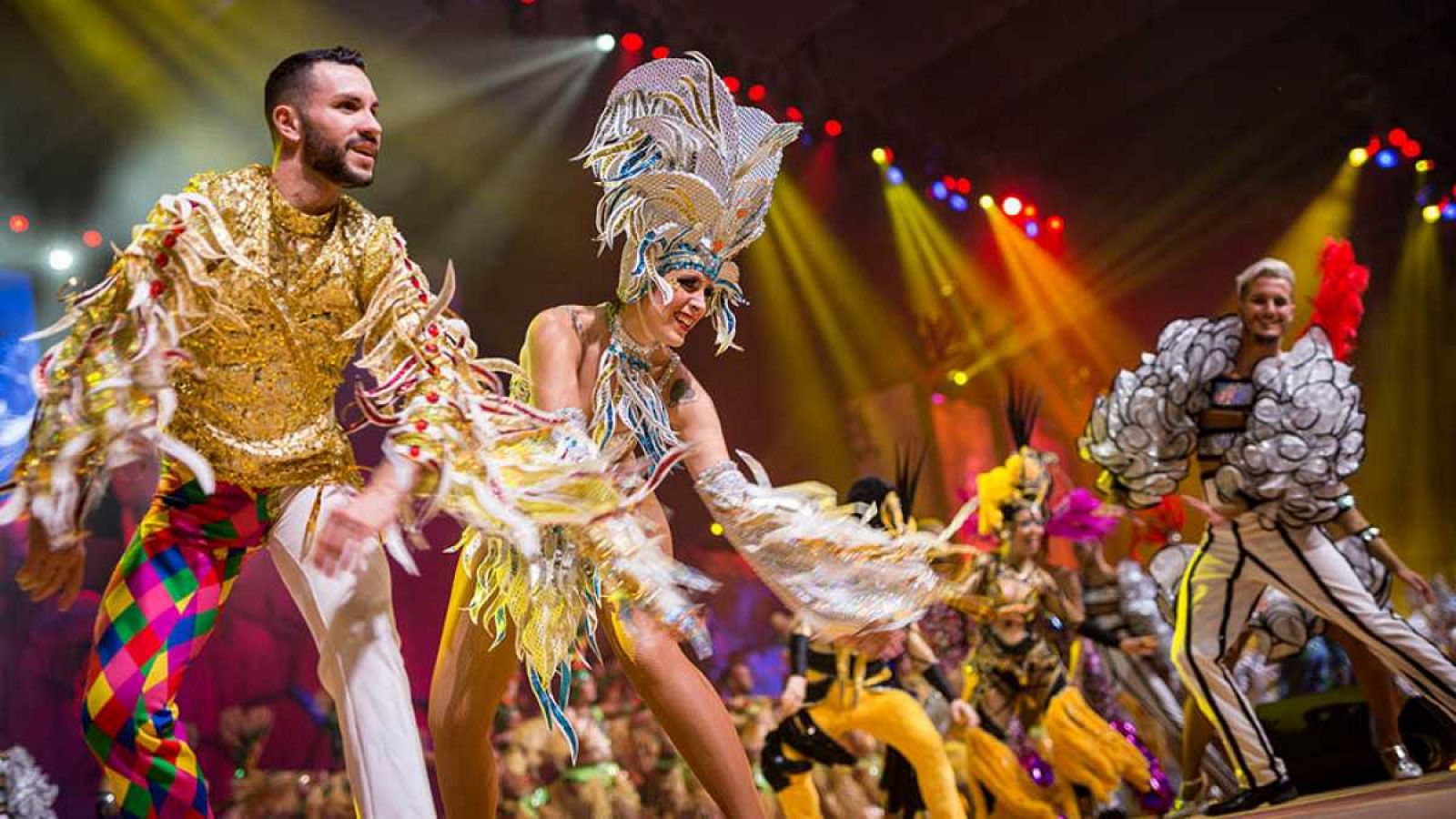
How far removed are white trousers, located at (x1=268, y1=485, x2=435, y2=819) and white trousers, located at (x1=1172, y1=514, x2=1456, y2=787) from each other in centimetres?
354

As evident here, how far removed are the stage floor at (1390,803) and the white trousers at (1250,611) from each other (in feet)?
0.97

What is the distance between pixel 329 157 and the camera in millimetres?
2918

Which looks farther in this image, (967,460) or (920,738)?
(967,460)

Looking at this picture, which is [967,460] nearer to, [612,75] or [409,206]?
[612,75]

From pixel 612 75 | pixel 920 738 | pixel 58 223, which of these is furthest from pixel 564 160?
pixel 920 738

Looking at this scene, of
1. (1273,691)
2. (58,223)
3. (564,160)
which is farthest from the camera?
(1273,691)

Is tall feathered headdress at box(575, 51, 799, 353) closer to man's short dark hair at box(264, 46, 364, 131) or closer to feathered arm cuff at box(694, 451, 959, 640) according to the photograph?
feathered arm cuff at box(694, 451, 959, 640)

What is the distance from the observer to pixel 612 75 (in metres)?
7.84

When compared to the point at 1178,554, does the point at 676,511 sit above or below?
above

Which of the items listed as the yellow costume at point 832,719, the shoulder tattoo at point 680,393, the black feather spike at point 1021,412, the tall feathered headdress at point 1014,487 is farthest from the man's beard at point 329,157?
the black feather spike at point 1021,412

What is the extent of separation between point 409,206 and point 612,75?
5.18 ft

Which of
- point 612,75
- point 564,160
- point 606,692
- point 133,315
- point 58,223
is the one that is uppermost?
point 612,75

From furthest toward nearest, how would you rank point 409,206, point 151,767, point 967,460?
point 967,460 → point 409,206 → point 151,767

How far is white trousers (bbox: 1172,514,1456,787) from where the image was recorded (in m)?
5.12
